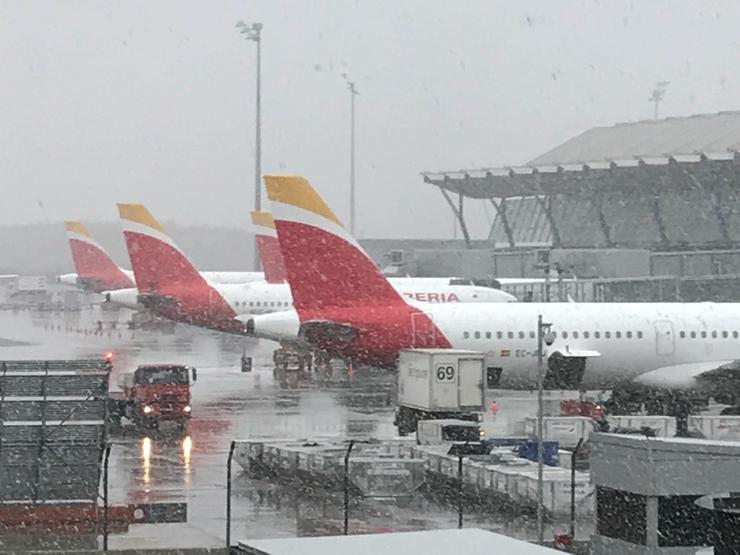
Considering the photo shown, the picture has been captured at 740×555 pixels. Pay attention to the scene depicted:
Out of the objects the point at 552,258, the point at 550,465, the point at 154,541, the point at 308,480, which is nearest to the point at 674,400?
the point at 550,465

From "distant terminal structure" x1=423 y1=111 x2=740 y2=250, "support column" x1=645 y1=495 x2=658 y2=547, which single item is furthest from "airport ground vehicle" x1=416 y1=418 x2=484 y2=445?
"distant terminal structure" x1=423 y1=111 x2=740 y2=250

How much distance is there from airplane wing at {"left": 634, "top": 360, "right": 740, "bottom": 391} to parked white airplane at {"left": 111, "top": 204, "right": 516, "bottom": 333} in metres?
27.6

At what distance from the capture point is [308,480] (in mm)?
29578

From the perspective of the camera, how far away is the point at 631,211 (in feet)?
395

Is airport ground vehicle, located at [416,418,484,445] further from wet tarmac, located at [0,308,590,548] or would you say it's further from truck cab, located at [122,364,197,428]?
truck cab, located at [122,364,197,428]

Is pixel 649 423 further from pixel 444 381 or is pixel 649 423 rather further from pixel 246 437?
pixel 246 437

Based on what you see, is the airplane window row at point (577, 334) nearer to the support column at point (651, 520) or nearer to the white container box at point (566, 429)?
the white container box at point (566, 429)

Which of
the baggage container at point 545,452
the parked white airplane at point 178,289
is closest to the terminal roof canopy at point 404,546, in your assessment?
the baggage container at point 545,452

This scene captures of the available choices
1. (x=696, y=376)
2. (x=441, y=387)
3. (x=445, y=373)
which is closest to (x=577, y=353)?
(x=696, y=376)

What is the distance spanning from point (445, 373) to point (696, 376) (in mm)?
9270

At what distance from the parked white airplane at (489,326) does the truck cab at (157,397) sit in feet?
13.0

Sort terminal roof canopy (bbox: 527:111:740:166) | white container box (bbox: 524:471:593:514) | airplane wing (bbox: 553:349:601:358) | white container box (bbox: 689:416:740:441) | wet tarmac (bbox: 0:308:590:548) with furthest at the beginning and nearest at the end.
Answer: terminal roof canopy (bbox: 527:111:740:166)
airplane wing (bbox: 553:349:601:358)
white container box (bbox: 689:416:740:441)
white container box (bbox: 524:471:593:514)
wet tarmac (bbox: 0:308:590:548)

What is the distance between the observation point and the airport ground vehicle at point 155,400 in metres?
39.7

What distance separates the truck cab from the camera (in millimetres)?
39656
